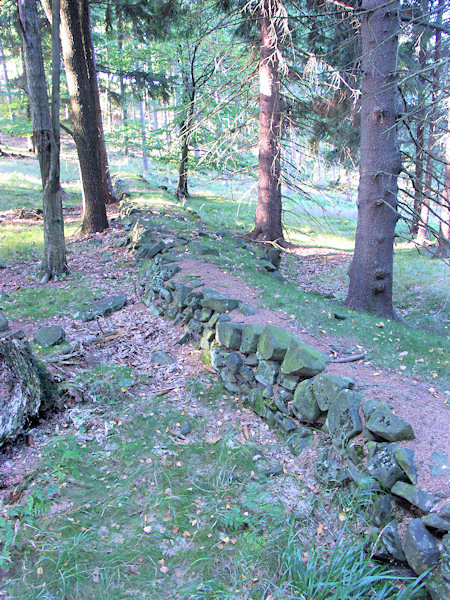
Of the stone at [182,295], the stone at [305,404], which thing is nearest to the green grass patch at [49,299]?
the stone at [182,295]

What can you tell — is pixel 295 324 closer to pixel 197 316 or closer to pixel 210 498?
pixel 197 316

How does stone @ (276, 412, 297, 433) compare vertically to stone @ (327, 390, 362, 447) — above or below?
below

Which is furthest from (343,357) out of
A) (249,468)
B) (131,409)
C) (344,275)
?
(344,275)

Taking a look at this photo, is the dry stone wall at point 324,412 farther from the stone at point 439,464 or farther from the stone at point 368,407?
the stone at point 439,464

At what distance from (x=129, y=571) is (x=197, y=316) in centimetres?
321

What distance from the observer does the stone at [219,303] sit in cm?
505

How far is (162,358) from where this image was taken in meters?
5.11

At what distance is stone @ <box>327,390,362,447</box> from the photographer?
3143 mm

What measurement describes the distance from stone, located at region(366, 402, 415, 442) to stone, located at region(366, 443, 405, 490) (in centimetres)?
8

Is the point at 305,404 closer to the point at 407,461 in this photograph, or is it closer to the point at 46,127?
the point at 407,461

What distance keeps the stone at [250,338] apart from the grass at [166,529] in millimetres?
973

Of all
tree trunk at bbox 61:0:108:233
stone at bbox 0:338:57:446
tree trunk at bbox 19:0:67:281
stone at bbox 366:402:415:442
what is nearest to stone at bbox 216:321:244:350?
stone at bbox 366:402:415:442

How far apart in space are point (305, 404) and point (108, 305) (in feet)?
12.6

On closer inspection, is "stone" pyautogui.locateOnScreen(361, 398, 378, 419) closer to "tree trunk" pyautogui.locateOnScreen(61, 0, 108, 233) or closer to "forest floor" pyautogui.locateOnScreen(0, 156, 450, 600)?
"forest floor" pyautogui.locateOnScreen(0, 156, 450, 600)
